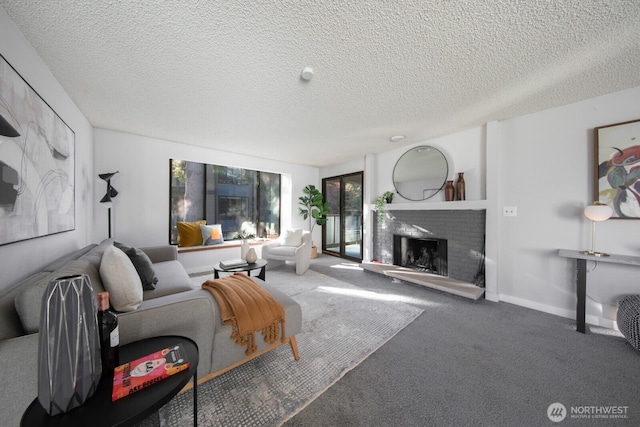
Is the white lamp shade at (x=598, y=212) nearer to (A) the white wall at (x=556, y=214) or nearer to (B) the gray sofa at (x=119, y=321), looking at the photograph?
(A) the white wall at (x=556, y=214)

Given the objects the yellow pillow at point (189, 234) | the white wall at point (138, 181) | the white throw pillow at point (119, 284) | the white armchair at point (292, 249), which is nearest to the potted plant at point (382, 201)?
the white armchair at point (292, 249)

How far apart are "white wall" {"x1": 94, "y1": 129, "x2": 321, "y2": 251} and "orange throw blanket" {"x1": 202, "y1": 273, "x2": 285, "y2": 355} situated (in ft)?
8.60

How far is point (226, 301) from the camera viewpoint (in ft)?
5.24

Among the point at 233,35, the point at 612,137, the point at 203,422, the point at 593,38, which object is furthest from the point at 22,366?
the point at 612,137

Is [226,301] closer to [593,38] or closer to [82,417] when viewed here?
[82,417]

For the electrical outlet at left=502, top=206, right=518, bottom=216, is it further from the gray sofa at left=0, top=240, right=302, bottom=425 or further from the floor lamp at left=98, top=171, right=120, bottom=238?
the floor lamp at left=98, top=171, right=120, bottom=238

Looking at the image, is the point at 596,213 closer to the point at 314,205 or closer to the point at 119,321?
the point at 119,321

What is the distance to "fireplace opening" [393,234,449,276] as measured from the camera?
348 centimetres

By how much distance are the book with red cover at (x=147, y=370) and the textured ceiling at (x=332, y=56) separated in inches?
72.4

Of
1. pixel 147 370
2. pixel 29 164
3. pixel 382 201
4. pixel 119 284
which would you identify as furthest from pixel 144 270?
pixel 382 201

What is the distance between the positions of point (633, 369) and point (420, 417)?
1.79 meters

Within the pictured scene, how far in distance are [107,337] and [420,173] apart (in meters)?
4.07

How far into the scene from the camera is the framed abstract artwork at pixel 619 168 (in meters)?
2.08

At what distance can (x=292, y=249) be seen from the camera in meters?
4.15
